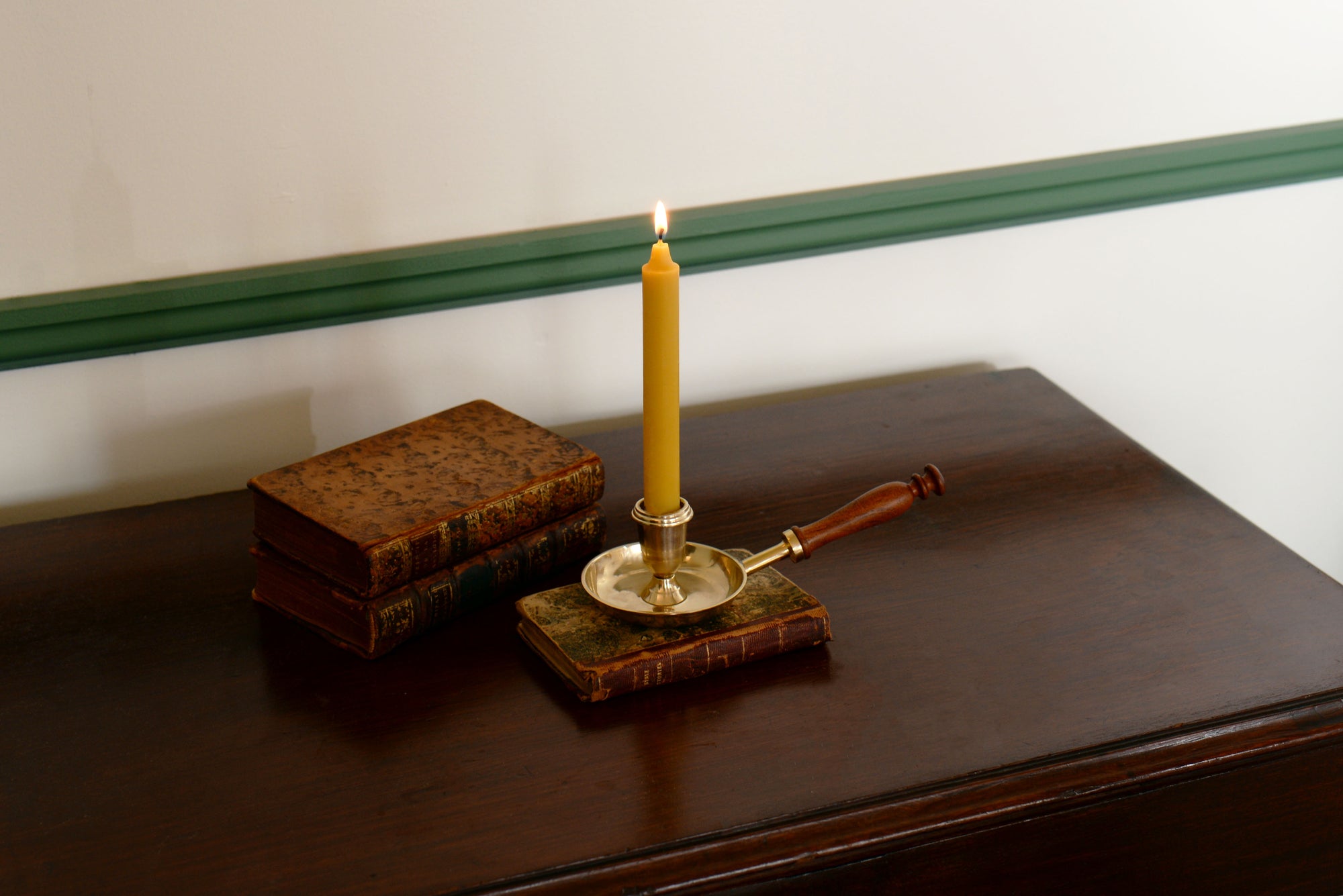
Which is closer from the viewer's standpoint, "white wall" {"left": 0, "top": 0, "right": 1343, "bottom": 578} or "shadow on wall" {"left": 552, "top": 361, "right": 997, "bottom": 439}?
"white wall" {"left": 0, "top": 0, "right": 1343, "bottom": 578}

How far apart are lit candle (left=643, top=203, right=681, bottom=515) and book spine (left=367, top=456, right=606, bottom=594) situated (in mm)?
95

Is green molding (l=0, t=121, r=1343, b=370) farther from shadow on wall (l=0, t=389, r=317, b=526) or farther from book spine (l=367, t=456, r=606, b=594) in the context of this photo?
book spine (l=367, t=456, r=606, b=594)

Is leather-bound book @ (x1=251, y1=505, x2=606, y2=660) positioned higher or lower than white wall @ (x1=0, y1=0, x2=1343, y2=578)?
lower

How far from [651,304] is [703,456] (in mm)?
334

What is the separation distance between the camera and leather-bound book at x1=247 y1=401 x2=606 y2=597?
0.67 meters

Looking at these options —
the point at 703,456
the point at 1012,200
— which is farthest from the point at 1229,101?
the point at 703,456

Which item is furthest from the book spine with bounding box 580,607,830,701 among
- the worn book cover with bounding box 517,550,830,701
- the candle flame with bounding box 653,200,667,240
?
→ the candle flame with bounding box 653,200,667,240

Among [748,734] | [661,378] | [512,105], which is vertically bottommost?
[748,734]

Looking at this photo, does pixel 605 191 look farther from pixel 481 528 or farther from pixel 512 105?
pixel 481 528

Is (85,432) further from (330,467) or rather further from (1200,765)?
(1200,765)

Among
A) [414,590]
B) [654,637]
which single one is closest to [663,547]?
[654,637]

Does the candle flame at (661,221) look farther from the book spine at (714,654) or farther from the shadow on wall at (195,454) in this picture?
the shadow on wall at (195,454)

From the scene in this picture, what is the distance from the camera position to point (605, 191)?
96 centimetres

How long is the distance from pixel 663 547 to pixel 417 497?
0.53 feet
